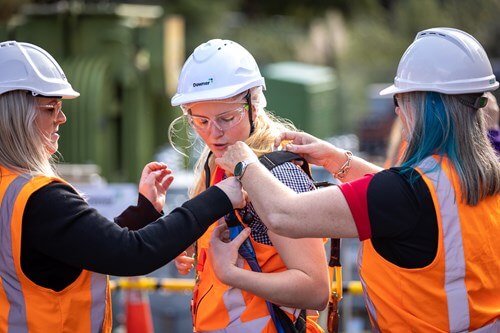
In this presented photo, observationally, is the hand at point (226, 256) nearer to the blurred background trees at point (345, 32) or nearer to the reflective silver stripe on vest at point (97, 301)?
the reflective silver stripe on vest at point (97, 301)

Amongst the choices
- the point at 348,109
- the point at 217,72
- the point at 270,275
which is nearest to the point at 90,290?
the point at 270,275

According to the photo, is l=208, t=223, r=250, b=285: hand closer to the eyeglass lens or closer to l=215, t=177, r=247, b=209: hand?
l=215, t=177, r=247, b=209: hand

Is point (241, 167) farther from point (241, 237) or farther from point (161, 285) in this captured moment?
point (161, 285)

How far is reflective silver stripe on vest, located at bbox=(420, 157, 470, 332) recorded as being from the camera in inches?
120

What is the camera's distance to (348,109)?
1936cm

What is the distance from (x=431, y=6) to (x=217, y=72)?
2146 cm

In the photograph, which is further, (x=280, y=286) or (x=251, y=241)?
(x=251, y=241)

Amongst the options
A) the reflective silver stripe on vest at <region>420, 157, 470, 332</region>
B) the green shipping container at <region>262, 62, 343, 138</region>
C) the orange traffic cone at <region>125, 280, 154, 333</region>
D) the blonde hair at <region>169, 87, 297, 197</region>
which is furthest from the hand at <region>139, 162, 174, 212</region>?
the green shipping container at <region>262, 62, 343, 138</region>

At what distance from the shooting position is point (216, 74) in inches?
138

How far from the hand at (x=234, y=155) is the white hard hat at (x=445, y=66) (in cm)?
54

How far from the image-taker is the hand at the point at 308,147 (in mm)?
3590

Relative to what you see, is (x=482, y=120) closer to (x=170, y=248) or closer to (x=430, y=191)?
(x=430, y=191)

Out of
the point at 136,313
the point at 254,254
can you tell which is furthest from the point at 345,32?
the point at 254,254

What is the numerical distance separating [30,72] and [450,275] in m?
1.61
